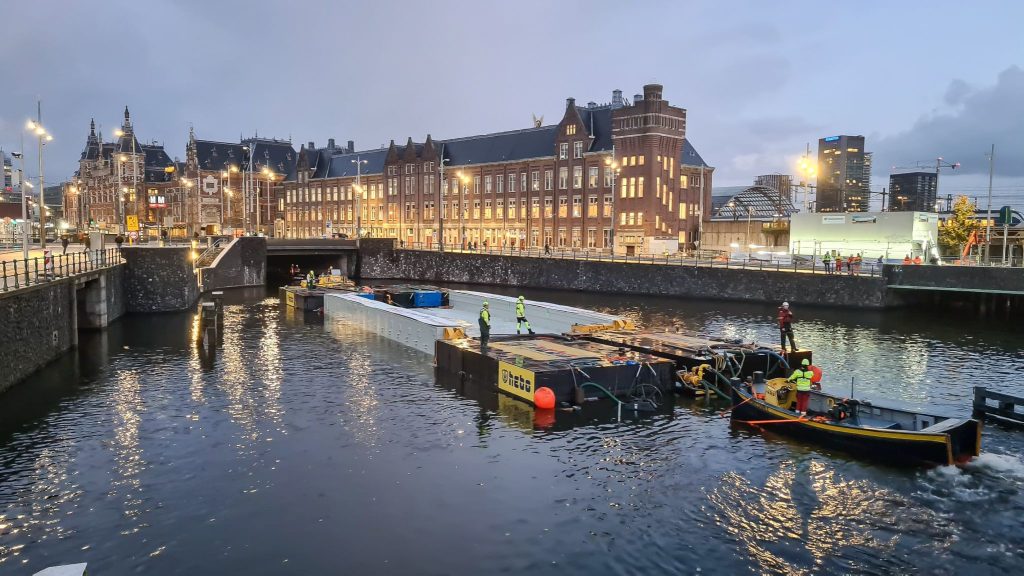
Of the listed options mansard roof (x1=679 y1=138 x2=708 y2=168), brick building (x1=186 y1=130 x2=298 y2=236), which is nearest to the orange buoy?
mansard roof (x1=679 y1=138 x2=708 y2=168)

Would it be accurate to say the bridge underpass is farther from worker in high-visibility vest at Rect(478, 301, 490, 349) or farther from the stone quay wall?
worker in high-visibility vest at Rect(478, 301, 490, 349)

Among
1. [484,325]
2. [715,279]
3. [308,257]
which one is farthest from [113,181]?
[484,325]

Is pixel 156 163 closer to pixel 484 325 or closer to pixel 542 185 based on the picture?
pixel 542 185

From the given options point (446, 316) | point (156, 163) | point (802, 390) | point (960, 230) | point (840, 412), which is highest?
point (156, 163)

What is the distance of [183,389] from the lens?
30.8 meters

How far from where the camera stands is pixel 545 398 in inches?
1062

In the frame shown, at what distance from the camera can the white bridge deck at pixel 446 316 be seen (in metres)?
40.2

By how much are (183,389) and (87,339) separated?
1666 cm

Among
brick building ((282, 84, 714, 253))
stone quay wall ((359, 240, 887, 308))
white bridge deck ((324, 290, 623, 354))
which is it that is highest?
brick building ((282, 84, 714, 253))

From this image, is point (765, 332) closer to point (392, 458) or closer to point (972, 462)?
point (972, 462)

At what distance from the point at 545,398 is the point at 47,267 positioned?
96.2ft

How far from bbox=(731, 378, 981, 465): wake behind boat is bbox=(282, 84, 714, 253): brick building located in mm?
63821

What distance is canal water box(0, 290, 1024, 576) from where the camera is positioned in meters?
15.7

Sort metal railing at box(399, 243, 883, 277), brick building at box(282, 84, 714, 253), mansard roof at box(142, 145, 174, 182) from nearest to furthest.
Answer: metal railing at box(399, 243, 883, 277)
brick building at box(282, 84, 714, 253)
mansard roof at box(142, 145, 174, 182)
